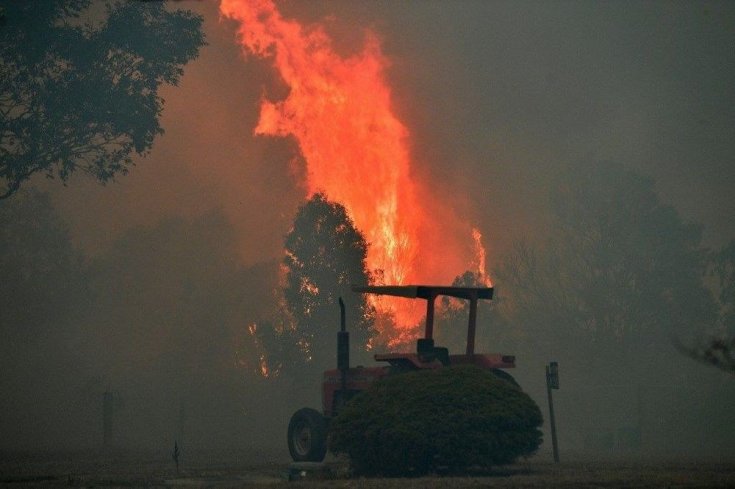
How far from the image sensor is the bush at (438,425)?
16969mm

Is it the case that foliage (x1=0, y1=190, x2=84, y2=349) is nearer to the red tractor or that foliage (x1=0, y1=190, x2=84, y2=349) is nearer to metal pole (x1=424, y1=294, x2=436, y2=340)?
the red tractor

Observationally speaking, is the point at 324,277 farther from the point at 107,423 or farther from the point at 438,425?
the point at 438,425

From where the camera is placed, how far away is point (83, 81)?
32.4 m

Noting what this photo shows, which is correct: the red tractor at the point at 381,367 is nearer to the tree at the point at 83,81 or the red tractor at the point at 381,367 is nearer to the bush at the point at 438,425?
the bush at the point at 438,425

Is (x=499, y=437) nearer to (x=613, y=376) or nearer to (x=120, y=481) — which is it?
(x=120, y=481)

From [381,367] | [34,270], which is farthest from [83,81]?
[34,270]

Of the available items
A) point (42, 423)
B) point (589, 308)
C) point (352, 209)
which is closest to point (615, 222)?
point (589, 308)

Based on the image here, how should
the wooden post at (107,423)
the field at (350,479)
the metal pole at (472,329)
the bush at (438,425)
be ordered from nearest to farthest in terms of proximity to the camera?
the field at (350,479), the bush at (438,425), the metal pole at (472,329), the wooden post at (107,423)

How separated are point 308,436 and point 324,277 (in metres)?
26.9

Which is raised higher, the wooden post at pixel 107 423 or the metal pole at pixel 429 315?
the metal pole at pixel 429 315

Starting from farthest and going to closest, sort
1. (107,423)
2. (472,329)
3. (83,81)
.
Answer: (107,423)
(83,81)
(472,329)

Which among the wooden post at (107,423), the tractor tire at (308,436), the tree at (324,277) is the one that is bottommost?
the tractor tire at (308,436)

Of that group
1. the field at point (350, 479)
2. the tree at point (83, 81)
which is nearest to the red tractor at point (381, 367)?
the field at point (350, 479)

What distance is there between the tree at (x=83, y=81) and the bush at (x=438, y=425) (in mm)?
18175
